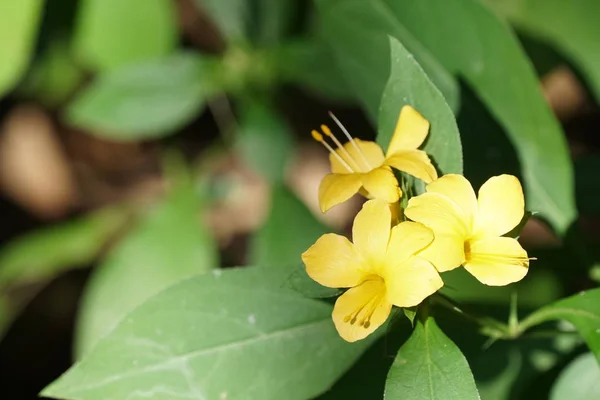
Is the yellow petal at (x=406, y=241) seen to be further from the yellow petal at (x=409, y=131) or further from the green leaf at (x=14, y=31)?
the green leaf at (x=14, y=31)

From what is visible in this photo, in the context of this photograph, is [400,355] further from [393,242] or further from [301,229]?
[301,229]

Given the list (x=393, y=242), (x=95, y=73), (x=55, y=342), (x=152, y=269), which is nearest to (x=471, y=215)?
(x=393, y=242)

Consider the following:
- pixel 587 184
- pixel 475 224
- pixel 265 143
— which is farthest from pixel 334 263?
pixel 265 143

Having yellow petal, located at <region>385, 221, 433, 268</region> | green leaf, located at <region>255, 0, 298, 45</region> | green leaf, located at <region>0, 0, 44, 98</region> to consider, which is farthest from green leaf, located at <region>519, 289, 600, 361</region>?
green leaf, located at <region>0, 0, 44, 98</region>

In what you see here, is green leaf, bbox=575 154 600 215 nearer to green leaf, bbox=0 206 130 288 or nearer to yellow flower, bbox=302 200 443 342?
yellow flower, bbox=302 200 443 342

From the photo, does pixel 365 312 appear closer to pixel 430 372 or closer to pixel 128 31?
pixel 430 372
